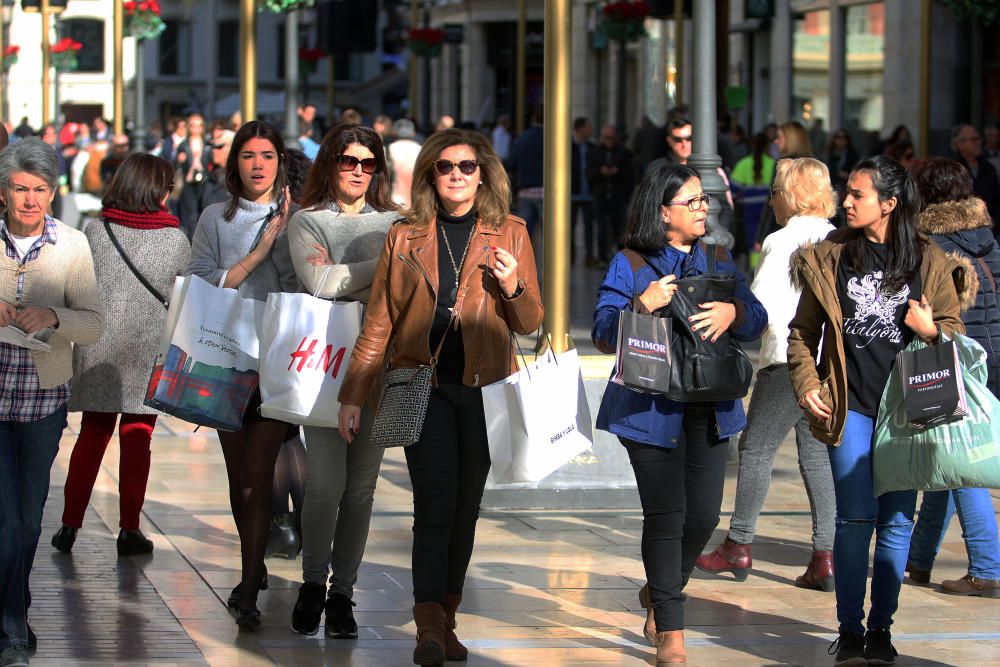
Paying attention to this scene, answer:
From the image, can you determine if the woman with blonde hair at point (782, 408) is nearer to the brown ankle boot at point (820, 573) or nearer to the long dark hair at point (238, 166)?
the brown ankle boot at point (820, 573)

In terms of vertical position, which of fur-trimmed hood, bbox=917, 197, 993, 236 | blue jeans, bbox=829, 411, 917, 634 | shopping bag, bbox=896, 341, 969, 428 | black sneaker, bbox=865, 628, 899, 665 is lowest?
black sneaker, bbox=865, 628, 899, 665

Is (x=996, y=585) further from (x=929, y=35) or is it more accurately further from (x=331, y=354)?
(x=929, y=35)

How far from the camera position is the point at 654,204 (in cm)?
631

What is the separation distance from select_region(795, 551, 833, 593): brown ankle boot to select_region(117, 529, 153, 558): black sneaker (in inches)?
107

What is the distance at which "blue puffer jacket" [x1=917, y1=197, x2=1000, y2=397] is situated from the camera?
7406 millimetres

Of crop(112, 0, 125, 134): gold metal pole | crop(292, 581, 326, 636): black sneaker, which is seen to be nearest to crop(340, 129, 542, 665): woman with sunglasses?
crop(292, 581, 326, 636): black sneaker

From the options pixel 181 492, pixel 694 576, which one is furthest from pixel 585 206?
pixel 694 576

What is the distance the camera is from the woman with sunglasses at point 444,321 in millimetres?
6090

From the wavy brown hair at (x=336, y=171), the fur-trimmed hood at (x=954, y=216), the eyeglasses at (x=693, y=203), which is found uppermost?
the wavy brown hair at (x=336, y=171)

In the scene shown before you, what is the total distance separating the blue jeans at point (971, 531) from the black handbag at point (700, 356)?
1.67 meters

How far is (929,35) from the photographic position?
18375mm

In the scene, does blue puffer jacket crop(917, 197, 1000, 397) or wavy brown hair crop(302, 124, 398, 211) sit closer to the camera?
wavy brown hair crop(302, 124, 398, 211)

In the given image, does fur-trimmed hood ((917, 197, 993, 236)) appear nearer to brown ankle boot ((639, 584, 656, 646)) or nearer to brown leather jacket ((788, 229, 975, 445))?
brown leather jacket ((788, 229, 975, 445))

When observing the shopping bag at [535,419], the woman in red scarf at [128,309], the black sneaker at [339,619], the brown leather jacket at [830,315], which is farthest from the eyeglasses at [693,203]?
the woman in red scarf at [128,309]
